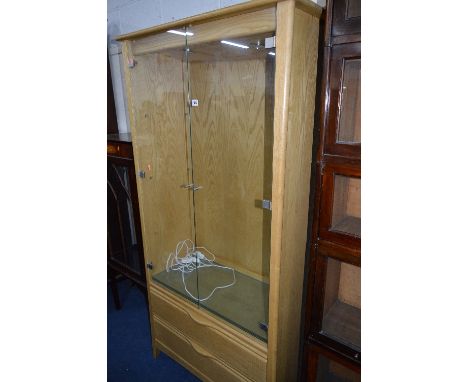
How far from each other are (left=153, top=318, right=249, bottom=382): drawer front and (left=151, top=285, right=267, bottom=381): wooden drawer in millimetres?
33

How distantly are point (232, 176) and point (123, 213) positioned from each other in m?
0.90

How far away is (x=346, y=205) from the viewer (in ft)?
3.98

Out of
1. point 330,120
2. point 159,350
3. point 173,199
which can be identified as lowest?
point 159,350

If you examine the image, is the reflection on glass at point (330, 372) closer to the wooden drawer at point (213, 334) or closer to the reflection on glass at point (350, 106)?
the wooden drawer at point (213, 334)

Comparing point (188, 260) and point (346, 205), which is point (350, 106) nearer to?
point (346, 205)

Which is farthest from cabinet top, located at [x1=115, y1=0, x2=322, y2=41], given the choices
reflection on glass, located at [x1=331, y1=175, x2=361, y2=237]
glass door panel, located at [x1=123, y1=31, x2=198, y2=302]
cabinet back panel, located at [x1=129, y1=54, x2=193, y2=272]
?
reflection on glass, located at [x1=331, y1=175, x2=361, y2=237]

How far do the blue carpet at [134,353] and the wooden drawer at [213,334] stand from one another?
0.33 meters

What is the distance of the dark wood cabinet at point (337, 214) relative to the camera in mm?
983

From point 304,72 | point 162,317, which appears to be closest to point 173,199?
point 162,317
